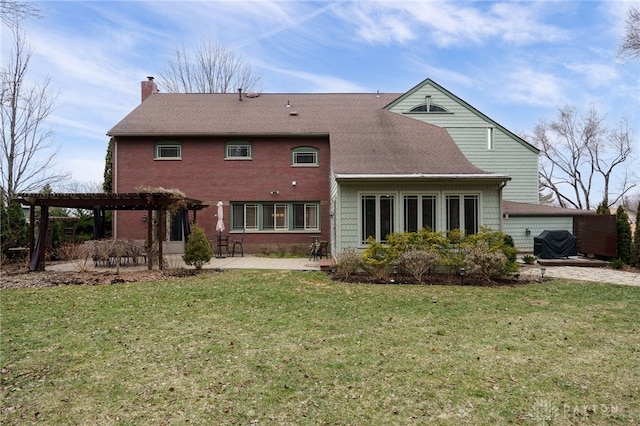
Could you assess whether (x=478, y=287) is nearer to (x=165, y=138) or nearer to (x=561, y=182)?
(x=165, y=138)

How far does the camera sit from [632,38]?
13125 millimetres

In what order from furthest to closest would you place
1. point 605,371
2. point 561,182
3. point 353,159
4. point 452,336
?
point 561,182
point 353,159
point 452,336
point 605,371

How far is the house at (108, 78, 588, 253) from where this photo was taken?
17.7 m

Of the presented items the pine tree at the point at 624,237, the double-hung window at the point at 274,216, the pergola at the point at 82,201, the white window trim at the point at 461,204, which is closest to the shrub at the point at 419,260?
the white window trim at the point at 461,204

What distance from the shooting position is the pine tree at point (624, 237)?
14.8 metres

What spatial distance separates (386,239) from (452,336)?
258 inches

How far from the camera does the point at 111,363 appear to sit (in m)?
4.76

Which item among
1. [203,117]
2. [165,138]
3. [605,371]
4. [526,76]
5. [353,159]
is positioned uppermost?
[526,76]

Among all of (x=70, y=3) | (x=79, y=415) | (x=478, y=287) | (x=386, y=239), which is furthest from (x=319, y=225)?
(x=79, y=415)

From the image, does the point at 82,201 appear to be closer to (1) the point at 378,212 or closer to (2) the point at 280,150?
(2) the point at 280,150

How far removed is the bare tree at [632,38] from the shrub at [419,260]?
394 inches

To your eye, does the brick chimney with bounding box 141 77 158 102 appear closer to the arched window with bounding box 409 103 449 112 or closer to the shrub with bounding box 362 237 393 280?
the arched window with bounding box 409 103 449 112

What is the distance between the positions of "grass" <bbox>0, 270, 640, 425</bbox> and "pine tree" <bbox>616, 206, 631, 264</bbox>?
7749mm

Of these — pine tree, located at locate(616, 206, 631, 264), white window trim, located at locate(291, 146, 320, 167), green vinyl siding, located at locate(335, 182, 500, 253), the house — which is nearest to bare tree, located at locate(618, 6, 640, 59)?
the house
